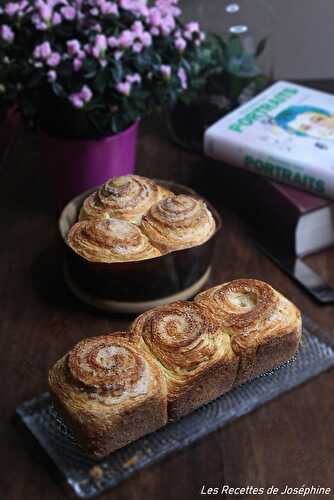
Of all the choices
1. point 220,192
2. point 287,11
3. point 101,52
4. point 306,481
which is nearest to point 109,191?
point 101,52

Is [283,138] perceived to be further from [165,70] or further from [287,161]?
[165,70]

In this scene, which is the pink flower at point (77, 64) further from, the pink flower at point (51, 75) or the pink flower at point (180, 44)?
the pink flower at point (180, 44)

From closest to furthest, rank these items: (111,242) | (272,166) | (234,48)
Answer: (111,242)
(272,166)
(234,48)

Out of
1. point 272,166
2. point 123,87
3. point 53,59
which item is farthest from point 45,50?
point 272,166

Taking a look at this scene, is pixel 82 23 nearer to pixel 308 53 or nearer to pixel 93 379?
pixel 93 379

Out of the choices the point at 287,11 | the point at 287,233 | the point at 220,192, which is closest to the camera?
the point at 287,233

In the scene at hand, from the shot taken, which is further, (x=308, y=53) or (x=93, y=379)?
(x=308, y=53)

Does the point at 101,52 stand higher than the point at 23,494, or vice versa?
the point at 101,52
